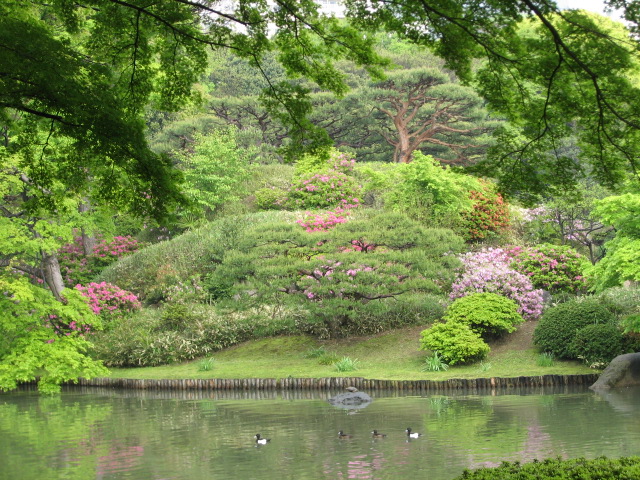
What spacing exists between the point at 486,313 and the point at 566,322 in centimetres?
183

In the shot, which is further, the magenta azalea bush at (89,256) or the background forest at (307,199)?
the magenta azalea bush at (89,256)

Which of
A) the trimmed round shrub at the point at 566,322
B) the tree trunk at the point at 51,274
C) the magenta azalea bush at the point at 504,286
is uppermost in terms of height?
the tree trunk at the point at 51,274

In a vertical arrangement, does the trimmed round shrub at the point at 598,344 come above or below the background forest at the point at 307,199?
below

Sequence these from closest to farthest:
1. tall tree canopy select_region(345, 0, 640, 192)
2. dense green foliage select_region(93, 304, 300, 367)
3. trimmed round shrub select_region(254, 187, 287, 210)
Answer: tall tree canopy select_region(345, 0, 640, 192), dense green foliage select_region(93, 304, 300, 367), trimmed round shrub select_region(254, 187, 287, 210)

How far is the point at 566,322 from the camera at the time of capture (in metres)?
15.8

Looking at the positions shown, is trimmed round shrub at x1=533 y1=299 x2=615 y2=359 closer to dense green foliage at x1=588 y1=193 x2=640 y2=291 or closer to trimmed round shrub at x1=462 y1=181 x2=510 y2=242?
dense green foliage at x1=588 y1=193 x2=640 y2=291

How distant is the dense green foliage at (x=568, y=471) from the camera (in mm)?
5184

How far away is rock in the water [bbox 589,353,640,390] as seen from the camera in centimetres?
1396

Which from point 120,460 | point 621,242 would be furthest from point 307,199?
point 120,460

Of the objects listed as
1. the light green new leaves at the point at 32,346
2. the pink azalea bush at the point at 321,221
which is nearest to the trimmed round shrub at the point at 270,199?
the pink azalea bush at the point at 321,221

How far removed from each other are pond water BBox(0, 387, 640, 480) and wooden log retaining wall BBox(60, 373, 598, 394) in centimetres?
53

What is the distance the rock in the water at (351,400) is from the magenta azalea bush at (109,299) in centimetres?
948

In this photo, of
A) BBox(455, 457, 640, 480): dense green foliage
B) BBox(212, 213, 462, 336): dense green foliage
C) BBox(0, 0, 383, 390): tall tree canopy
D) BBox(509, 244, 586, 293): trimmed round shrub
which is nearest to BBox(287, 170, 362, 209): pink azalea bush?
BBox(212, 213, 462, 336): dense green foliage

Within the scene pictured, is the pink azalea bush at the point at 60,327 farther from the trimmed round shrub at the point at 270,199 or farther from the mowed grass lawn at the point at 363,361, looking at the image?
the trimmed round shrub at the point at 270,199
